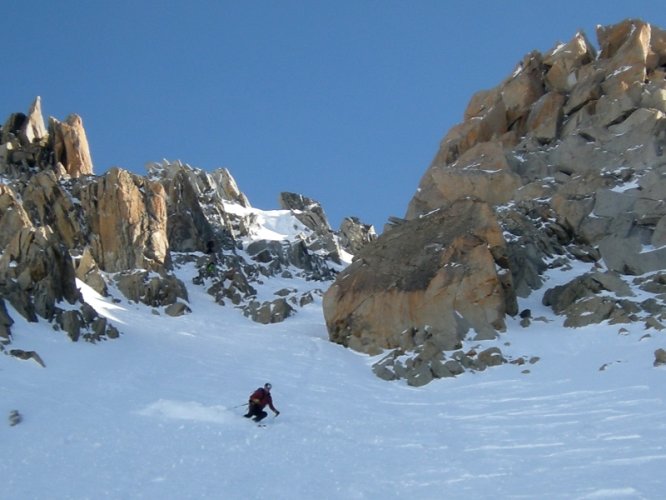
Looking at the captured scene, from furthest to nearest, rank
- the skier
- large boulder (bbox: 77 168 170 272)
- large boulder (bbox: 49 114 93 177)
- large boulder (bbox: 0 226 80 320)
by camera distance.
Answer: large boulder (bbox: 49 114 93 177) < large boulder (bbox: 77 168 170 272) < large boulder (bbox: 0 226 80 320) < the skier

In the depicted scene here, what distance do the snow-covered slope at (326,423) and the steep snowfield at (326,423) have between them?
7cm

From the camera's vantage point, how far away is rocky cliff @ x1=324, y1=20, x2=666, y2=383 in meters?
34.8

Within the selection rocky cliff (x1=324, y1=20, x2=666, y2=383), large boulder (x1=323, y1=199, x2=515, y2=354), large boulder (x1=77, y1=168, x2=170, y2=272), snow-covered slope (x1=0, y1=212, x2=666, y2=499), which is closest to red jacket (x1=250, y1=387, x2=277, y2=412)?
snow-covered slope (x1=0, y1=212, x2=666, y2=499)

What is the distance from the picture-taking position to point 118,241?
52656 mm

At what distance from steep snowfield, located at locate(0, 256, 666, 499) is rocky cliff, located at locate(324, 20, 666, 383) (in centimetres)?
231

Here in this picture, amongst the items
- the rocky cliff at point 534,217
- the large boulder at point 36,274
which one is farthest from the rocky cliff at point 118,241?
the rocky cliff at point 534,217

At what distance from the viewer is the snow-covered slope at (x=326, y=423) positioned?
48.4 feet

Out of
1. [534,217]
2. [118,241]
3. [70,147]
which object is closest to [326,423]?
[534,217]

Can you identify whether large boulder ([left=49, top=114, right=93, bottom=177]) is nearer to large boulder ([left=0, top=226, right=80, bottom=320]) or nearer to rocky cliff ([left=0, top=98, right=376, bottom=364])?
rocky cliff ([left=0, top=98, right=376, bottom=364])

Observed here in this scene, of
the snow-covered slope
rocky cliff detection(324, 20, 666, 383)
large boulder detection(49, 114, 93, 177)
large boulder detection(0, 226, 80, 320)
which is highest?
Result: large boulder detection(49, 114, 93, 177)

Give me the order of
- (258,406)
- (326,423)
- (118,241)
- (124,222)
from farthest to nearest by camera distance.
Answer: (124,222), (118,241), (326,423), (258,406)

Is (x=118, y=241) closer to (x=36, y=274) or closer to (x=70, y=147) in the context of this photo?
(x=36, y=274)

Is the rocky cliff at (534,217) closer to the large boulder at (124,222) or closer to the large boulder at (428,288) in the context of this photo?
the large boulder at (428,288)

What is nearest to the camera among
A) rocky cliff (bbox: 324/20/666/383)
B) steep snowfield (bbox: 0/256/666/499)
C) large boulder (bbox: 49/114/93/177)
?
steep snowfield (bbox: 0/256/666/499)
